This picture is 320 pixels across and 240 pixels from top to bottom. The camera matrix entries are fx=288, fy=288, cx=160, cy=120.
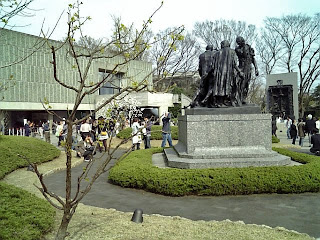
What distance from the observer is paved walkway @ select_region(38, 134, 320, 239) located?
15.8 feet

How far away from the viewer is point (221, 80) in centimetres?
900

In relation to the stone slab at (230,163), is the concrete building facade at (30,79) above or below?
above

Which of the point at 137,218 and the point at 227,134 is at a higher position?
the point at 227,134

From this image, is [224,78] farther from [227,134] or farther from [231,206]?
[231,206]

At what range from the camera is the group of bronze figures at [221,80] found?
902 centimetres

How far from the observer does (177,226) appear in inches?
169

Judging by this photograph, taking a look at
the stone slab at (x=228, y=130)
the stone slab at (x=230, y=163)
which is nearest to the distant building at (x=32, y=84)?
the stone slab at (x=228, y=130)

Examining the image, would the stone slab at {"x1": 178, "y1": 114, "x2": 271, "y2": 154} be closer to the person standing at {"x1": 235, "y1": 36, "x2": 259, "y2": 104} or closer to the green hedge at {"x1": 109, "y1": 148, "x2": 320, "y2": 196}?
the green hedge at {"x1": 109, "y1": 148, "x2": 320, "y2": 196}

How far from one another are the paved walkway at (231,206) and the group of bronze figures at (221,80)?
3.63 m

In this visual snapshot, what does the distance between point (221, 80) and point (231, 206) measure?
4462 mm

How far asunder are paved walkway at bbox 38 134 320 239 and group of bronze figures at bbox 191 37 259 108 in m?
3.63

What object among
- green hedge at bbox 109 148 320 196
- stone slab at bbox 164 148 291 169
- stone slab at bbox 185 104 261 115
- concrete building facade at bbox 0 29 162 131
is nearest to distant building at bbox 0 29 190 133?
concrete building facade at bbox 0 29 162 131

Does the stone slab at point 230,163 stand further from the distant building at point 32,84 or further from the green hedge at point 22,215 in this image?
the distant building at point 32,84

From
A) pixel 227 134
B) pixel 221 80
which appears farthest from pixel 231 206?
pixel 221 80
